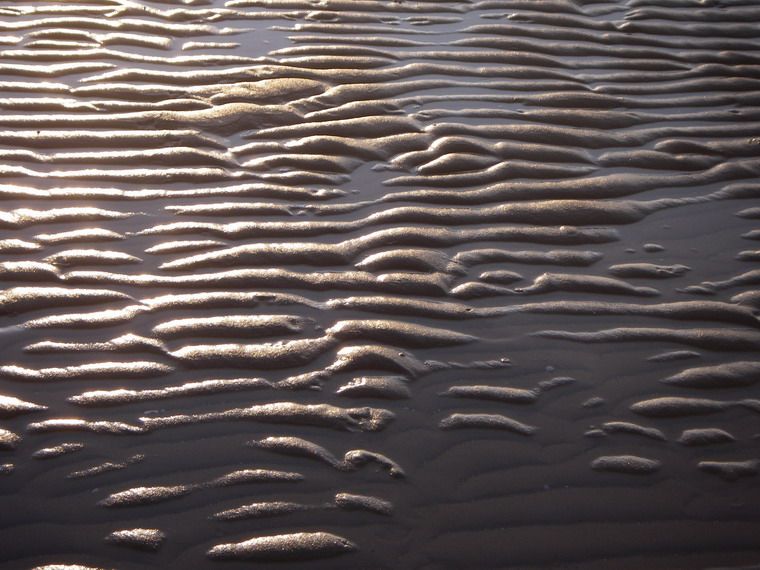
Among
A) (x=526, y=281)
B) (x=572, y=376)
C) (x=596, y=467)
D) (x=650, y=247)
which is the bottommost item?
(x=596, y=467)

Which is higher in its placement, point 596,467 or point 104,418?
point 104,418

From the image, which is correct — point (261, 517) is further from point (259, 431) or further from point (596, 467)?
point (596, 467)

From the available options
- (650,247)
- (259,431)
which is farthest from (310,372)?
(650,247)

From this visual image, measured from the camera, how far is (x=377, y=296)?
2945 mm

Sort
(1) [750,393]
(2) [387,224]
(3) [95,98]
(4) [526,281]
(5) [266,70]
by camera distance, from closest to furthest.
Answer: (1) [750,393], (4) [526,281], (2) [387,224], (3) [95,98], (5) [266,70]

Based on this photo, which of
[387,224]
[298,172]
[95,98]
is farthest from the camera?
[95,98]

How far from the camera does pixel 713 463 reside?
234cm

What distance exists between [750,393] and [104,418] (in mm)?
1871

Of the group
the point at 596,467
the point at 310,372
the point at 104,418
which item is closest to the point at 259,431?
the point at 310,372

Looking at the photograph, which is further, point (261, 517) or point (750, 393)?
point (750, 393)

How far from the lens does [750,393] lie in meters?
2.59

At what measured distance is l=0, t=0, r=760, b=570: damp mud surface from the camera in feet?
7.20

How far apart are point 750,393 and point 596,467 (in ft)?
1.98

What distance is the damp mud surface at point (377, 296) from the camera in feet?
7.20
